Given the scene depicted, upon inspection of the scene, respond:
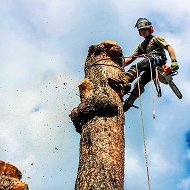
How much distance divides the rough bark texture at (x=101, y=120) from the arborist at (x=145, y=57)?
558mm

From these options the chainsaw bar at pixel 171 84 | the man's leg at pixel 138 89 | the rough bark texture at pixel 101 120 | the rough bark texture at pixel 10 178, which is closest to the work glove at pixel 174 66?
the chainsaw bar at pixel 171 84

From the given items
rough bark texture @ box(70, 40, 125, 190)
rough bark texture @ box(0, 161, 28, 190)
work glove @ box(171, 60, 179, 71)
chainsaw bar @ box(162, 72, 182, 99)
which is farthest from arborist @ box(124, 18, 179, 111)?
rough bark texture @ box(0, 161, 28, 190)

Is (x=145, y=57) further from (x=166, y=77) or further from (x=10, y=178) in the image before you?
(x=10, y=178)

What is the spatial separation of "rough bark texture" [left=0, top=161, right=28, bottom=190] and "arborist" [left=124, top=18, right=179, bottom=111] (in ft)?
6.22

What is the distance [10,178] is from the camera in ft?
14.6

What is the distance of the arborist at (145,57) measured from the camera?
5766mm

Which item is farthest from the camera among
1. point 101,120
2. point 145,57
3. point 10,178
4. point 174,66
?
point 145,57

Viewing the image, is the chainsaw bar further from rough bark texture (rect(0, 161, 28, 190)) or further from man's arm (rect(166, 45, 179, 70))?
rough bark texture (rect(0, 161, 28, 190))

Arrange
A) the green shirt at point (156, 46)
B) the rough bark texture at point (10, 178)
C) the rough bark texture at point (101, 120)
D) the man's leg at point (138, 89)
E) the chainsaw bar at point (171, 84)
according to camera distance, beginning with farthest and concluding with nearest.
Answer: the green shirt at point (156, 46) → the chainsaw bar at point (171, 84) → the man's leg at point (138, 89) → the rough bark texture at point (10, 178) → the rough bark texture at point (101, 120)

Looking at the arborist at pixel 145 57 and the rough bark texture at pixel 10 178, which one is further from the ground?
the arborist at pixel 145 57

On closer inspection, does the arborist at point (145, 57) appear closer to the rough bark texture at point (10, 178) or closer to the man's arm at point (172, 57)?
the man's arm at point (172, 57)

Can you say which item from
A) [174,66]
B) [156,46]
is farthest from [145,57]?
[174,66]

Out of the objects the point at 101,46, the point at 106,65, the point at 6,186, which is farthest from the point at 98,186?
the point at 101,46

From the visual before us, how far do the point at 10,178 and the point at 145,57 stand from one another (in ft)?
9.11
